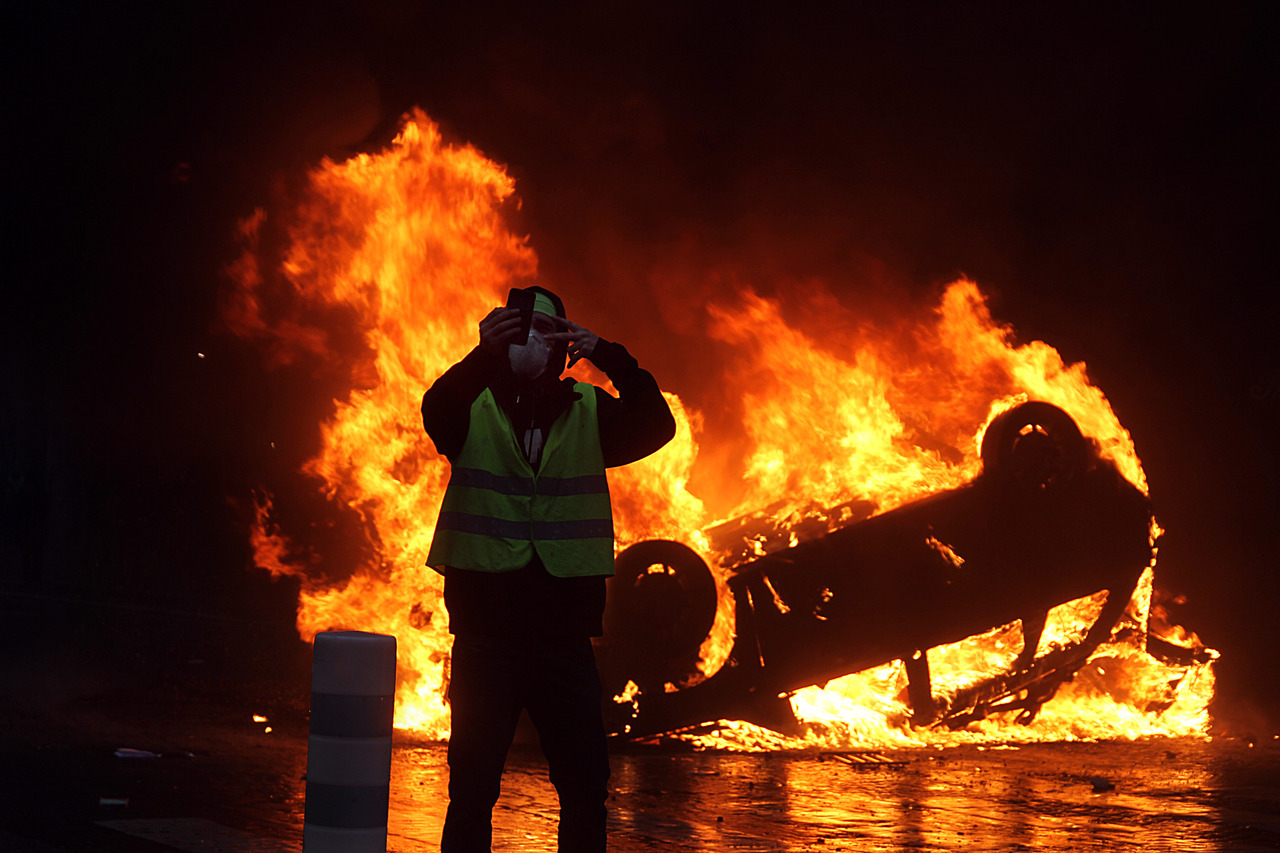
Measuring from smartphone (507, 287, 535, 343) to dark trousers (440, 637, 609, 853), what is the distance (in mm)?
802

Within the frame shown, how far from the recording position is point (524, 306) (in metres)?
3.53

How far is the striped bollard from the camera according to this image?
3.11 metres

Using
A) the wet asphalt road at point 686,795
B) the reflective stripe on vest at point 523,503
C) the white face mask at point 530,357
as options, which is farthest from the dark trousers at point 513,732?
the wet asphalt road at point 686,795

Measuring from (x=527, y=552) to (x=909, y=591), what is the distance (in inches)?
215

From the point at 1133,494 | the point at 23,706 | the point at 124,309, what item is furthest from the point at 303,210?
the point at 124,309

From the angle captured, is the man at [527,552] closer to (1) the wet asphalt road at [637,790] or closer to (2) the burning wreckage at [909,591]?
(1) the wet asphalt road at [637,790]

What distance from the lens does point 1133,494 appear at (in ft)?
28.8

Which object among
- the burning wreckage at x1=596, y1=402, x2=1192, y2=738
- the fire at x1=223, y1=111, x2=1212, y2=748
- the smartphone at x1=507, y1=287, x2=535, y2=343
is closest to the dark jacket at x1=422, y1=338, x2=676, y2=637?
the smartphone at x1=507, y1=287, x2=535, y2=343

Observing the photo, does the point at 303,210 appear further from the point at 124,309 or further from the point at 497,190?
the point at 124,309

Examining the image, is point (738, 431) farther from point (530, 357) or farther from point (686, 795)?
point (530, 357)

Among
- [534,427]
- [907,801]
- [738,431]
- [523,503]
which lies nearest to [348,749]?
[523,503]

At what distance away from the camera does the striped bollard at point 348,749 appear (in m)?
3.11

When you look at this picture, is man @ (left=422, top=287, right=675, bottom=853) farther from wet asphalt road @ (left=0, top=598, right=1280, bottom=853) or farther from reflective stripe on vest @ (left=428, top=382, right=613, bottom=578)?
wet asphalt road @ (left=0, top=598, right=1280, bottom=853)

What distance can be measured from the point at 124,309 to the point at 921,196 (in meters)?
14.0
